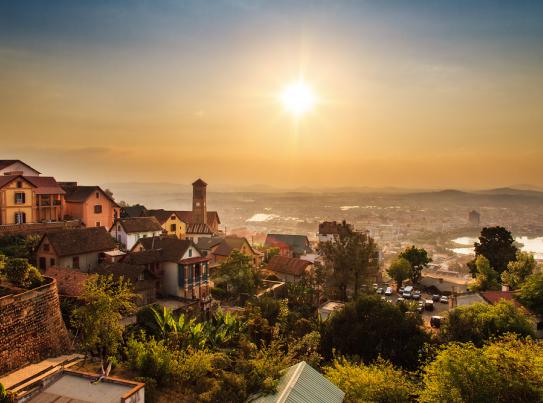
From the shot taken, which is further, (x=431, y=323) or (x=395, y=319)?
(x=431, y=323)

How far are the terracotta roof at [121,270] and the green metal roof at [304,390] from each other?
18.0 metres

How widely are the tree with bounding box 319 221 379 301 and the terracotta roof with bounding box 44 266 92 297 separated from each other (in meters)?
23.3

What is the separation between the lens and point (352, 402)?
16.1 metres

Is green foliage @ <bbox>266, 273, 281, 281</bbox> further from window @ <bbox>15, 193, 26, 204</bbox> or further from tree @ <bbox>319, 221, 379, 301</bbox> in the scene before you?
window @ <bbox>15, 193, 26, 204</bbox>

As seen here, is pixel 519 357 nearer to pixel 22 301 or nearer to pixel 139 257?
pixel 22 301

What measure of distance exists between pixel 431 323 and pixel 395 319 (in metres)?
13.3

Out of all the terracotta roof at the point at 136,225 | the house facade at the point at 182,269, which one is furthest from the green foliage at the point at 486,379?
the terracotta roof at the point at 136,225

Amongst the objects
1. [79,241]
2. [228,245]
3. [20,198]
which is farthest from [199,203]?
[79,241]

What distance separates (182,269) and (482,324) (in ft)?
87.9

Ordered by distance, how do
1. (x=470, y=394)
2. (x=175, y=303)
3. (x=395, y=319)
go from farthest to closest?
(x=175, y=303)
(x=395, y=319)
(x=470, y=394)

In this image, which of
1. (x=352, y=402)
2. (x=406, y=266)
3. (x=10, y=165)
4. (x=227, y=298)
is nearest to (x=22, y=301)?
(x=352, y=402)

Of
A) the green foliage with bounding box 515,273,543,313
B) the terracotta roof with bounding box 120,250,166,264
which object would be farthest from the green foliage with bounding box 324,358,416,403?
the terracotta roof with bounding box 120,250,166,264

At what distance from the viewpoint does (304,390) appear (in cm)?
1572

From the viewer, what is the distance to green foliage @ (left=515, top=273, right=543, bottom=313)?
31594mm
